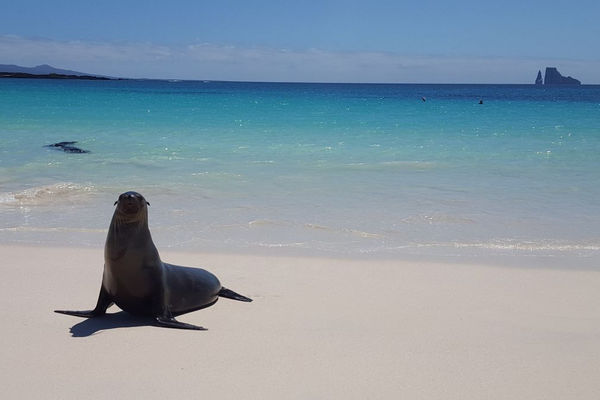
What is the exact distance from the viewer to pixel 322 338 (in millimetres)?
4309

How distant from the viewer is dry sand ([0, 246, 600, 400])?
11.9 feet

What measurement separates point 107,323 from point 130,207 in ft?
2.57

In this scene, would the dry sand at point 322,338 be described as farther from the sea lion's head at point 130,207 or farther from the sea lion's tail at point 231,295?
the sea lion's head at point 130,207

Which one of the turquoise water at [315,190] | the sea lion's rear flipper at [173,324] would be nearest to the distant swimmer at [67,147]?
the turquoise water at [315,190]

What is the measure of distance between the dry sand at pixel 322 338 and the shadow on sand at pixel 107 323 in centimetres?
2

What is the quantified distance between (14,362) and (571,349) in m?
3.21

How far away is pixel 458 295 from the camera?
17.7 ft

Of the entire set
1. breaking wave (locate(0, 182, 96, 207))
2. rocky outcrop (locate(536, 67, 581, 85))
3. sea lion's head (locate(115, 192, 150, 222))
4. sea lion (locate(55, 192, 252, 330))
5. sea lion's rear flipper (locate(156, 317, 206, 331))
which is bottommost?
breaking wave (locate(0, 182, 96, 207))

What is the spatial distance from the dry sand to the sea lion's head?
0.71 m

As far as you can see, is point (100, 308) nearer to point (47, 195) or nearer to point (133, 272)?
point (133, 272)

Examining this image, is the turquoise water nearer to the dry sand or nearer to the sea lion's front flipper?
the dry sand

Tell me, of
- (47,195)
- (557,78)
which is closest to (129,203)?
(47,195)

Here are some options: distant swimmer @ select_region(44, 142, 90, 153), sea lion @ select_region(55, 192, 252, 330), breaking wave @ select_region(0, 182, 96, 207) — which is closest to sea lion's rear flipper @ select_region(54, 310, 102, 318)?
sea lion @ select_region(55, 192, 252, 330)

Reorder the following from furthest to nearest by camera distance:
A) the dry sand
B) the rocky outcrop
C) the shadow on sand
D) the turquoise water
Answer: the rocky outcrop, the turquoise water, the shadow on sand, the dry sand
